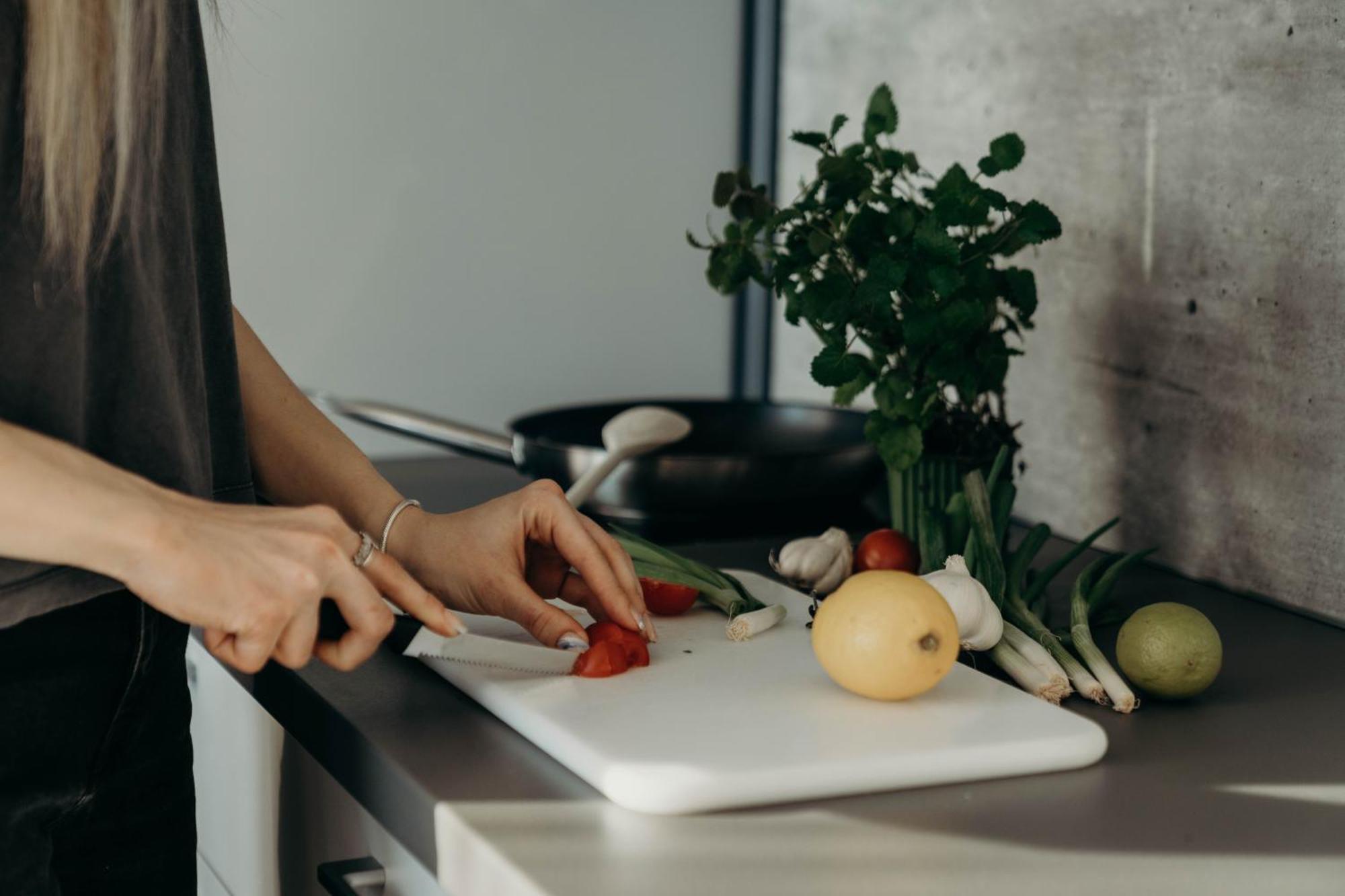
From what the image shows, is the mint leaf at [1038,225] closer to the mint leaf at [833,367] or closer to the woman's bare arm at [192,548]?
the mint leaf at [833,367]

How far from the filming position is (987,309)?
1.23 m

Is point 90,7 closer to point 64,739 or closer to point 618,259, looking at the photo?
point 64,739

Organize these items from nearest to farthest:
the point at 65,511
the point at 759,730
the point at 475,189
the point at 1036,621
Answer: the point at 65,511
the point at 759,730
the point at 1036,621
the point at 475,189

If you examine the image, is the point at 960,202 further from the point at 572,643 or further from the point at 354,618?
the point at 354,618

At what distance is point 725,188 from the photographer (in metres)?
1.32

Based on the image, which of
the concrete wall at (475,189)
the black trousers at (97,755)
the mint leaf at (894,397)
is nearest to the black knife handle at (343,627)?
the black trousers at (97,755)

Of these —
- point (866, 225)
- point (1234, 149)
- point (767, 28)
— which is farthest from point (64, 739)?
point (767, 28)

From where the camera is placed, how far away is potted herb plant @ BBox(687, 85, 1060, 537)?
1178 millimetres

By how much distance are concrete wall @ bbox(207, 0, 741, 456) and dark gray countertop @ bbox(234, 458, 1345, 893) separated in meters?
0.93

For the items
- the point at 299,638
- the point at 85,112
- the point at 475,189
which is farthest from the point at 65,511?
the point at 475,189

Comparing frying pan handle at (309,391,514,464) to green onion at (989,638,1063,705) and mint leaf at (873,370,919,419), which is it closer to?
mint leaf at (873,370,919,419)

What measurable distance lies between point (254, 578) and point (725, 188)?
0.69 m

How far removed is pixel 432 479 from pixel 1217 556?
0.88 metres

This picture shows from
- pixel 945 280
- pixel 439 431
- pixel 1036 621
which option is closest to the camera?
pixel 1036 621
